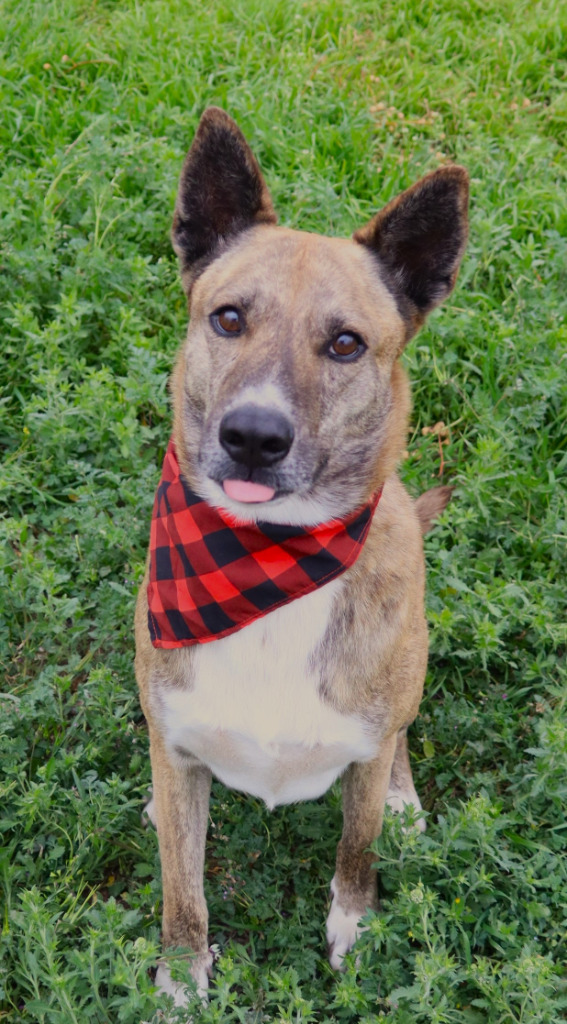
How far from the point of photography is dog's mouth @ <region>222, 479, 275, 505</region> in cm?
257

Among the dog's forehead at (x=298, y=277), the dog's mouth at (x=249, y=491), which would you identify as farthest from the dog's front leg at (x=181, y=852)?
the dog's forehead at (x=298, y=277)

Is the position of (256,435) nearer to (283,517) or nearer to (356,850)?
(283,517)

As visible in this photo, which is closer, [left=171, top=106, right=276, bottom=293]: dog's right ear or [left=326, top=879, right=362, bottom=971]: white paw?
[left=171, top=106, right=276, bottom=293]: dog's right ear

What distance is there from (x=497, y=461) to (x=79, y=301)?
2.15 m

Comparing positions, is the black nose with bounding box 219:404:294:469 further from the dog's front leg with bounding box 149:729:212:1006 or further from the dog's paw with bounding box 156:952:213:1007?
the dog's paw with bounding box 156:952:213:1007

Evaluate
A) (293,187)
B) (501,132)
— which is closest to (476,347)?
(293,187)

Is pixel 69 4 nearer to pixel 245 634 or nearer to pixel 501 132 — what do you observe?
pixel 501 132

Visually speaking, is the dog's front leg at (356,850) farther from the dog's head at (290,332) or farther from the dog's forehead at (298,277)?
the dog's forehead at (298,277)

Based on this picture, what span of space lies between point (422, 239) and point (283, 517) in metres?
0.95

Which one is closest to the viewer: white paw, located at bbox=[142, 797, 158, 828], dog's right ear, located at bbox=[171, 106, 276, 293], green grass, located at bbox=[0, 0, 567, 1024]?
dog's right ear, located at bbox=[171, 106, 276, 293]

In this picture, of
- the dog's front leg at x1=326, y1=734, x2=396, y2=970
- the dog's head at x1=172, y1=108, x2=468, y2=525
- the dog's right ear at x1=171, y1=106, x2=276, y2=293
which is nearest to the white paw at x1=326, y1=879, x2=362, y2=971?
the dog's front leg at x1=326, y1=734, x2=396, y2=970

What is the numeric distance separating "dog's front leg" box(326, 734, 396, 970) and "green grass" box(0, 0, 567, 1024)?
84mm

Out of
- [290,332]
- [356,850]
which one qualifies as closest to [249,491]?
[290,332]

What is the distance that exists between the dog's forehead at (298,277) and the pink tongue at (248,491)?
0.52 m
